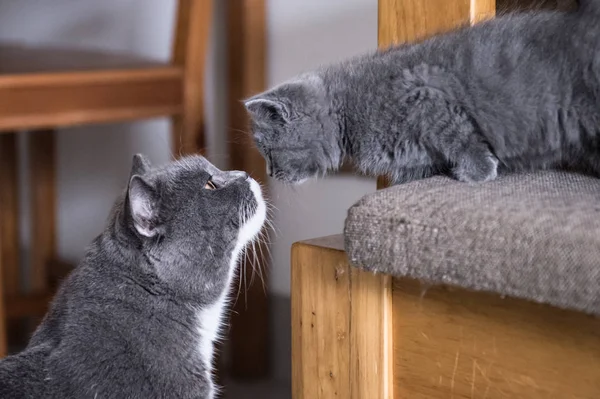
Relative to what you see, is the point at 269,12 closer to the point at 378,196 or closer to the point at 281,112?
the point at 281,112

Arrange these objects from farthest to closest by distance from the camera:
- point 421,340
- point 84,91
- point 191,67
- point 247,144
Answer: point 247,144 → point 191,67 → point 84,91 → point 421,340

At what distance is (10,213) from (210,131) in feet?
2.08

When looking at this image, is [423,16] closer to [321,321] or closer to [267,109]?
[267,109]

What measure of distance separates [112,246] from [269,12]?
1000 mm

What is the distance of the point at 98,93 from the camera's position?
1553 mm

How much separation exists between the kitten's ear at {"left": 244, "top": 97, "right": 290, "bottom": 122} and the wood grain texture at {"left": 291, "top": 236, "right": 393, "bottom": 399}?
0.20 m

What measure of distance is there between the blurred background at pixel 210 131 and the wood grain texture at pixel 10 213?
4 centimetres

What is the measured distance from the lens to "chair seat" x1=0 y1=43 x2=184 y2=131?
1483 millimetres

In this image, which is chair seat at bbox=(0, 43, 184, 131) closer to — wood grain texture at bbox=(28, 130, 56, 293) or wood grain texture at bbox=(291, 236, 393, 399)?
wood grain texture at bbox=(28, 130, 56, 293)

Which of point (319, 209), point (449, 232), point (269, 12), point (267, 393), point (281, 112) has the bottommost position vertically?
point (267, 393)

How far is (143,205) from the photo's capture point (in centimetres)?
102

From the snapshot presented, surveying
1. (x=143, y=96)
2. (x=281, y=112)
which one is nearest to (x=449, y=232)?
(x=281, y=112)

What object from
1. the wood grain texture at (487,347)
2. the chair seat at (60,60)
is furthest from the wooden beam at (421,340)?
the chair seat at (60,60)

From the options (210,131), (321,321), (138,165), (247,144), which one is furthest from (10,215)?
(321,321)
